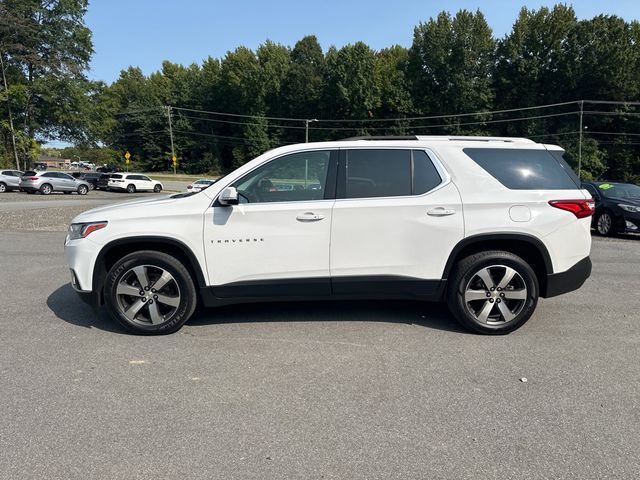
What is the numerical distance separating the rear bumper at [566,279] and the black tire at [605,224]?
29.2ft

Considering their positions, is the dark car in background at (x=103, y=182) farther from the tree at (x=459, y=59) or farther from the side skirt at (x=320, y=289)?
the tree at (x=459, y=59)

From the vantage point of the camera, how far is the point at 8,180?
107 ft

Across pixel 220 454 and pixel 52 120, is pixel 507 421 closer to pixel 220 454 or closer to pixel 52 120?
pixel 220 454

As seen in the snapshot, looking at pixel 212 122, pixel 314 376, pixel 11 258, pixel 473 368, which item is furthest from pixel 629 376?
pixel 212 122

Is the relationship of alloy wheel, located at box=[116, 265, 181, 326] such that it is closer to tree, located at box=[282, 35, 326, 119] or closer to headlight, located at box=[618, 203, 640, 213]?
headlight, located at box=[618, 203, 640, 213]

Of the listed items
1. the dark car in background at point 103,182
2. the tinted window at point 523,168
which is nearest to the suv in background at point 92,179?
the dark car in background at point 103,182

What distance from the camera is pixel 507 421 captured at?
2.96m

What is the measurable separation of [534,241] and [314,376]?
2.45 metres

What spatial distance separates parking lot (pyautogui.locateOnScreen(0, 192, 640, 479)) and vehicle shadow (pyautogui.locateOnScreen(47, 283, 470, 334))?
32 millimetres

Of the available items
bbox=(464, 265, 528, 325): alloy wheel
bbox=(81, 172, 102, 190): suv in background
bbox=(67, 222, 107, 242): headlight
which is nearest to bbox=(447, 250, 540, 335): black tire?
bbox=(464, 265, 528, 325): alloy wheel

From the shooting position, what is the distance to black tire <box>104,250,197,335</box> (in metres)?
4.26

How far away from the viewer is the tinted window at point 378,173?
4.36 metres

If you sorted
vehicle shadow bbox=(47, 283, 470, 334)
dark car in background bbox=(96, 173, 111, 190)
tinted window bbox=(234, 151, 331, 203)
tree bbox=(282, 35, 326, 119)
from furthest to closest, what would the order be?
1. tree bbox=(282, 35, 326, 119)
2. dark car in background bbox=(96, 173, 111, 190)
3. vehicle shadow bbox=(47, 283, 470, 334)
4. tinted window bbox=(234, 151, 331, 203)

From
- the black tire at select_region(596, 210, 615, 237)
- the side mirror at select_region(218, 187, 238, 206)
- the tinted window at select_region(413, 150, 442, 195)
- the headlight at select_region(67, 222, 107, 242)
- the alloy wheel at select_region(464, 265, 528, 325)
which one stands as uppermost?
the tinted window at select_region(413, 150, 442, 195)
